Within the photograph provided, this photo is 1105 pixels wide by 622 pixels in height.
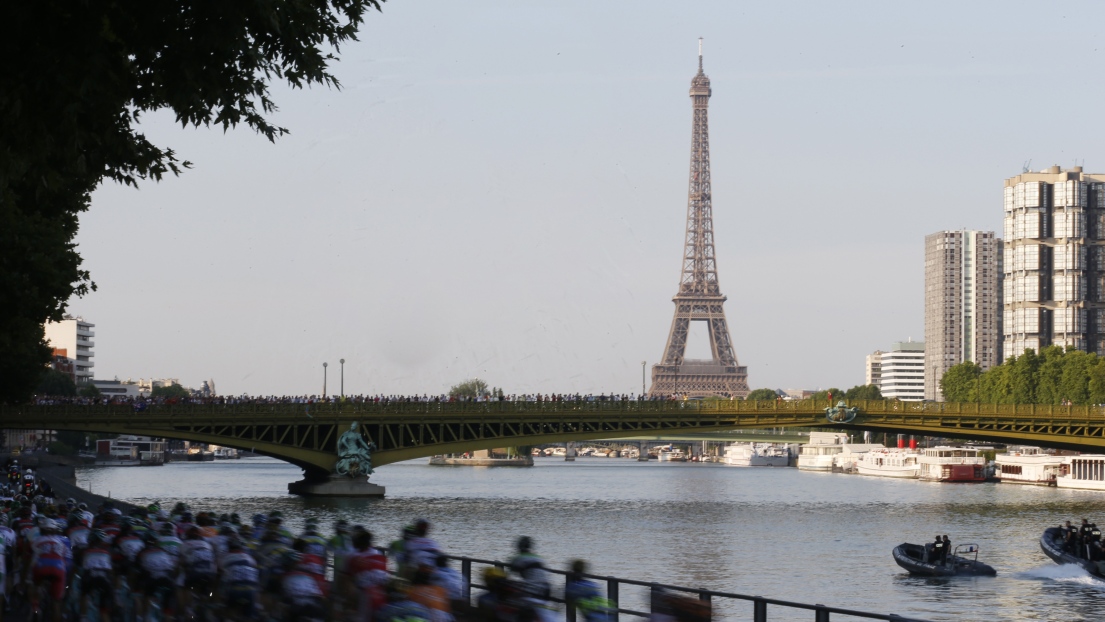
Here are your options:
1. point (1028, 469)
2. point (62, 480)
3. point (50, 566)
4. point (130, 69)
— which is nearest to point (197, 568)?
point (50, 566)

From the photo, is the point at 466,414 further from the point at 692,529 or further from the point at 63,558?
the point at 63,558

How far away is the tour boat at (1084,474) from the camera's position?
152625 millimetres

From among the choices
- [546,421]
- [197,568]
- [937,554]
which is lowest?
[937,554]

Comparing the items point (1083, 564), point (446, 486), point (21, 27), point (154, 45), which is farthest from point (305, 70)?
point (446, 486)

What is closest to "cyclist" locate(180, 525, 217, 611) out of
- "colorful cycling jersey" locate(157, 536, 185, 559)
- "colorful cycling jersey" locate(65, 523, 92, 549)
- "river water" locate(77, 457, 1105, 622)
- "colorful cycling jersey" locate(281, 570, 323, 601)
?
"colorful cycling jersey" locate(157, 536, 185, 559)

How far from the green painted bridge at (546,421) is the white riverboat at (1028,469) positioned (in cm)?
5536

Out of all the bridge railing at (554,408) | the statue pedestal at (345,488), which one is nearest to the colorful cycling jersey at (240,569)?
the bridge railing at (554,408)

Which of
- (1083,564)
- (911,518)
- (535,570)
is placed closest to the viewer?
(535,570)

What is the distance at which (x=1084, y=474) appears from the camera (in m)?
156

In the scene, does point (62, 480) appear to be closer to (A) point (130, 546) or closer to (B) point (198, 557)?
(A) point (130, 546)

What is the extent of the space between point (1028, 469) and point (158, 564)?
160 m

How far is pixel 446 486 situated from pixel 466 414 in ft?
158

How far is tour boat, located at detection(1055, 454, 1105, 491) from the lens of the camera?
153m

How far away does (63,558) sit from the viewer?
92.9 ft
